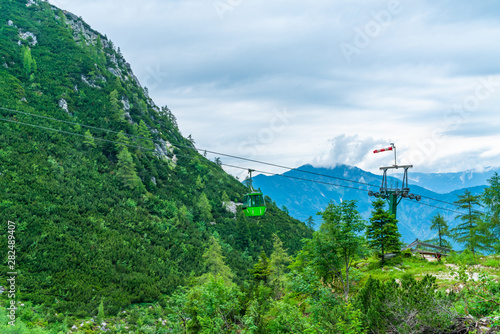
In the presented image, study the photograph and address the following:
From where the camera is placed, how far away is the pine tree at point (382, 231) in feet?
65.8

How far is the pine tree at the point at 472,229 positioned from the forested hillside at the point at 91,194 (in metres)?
23.2

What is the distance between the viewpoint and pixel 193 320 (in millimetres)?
16109

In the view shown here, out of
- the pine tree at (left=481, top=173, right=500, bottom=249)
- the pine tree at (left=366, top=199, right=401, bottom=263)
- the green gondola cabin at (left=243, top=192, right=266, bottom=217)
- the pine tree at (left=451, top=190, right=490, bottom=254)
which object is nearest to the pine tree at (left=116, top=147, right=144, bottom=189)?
the green gondola cabin at (left=243, top=192, right=266, bottom=217)

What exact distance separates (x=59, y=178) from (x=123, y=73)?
218ft

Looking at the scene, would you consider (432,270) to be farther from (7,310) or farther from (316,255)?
(7,310)


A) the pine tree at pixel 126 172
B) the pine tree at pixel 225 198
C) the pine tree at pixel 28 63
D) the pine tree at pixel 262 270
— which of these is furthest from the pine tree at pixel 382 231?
Answer: the pine tree at pixel 28 63

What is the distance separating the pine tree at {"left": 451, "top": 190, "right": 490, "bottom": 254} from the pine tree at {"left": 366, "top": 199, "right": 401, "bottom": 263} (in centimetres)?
675

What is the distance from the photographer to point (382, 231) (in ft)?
66.1

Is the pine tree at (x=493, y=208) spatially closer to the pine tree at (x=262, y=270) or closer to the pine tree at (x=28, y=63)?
the pine tree at (x=262, y=270)

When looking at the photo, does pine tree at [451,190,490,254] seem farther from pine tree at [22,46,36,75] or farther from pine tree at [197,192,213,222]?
pine tree at [22,46,36,75]

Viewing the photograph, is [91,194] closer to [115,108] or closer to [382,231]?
[115,108]

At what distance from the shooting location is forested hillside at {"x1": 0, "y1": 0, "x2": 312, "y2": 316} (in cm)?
2781

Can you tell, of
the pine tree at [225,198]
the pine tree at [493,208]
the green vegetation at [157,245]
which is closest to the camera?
the green vegetation at [157,245]

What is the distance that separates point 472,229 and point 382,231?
29.4 ft
